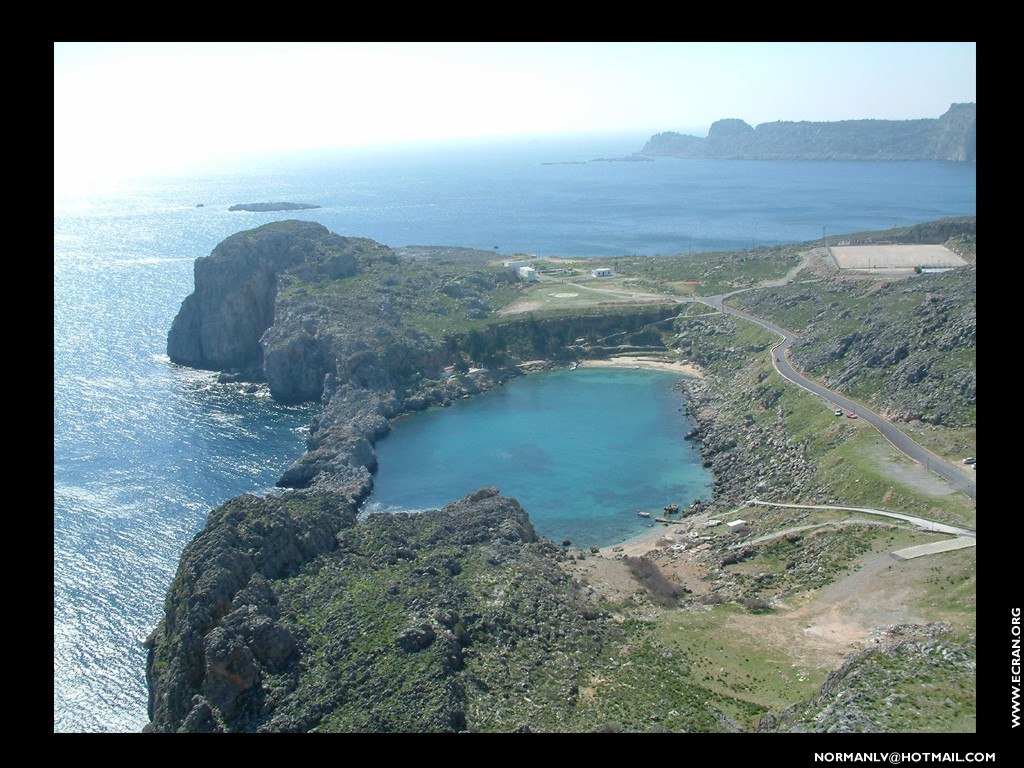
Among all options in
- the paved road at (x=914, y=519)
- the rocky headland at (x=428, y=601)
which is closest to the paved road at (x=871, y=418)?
the rocky headland at (x=428, y=601)

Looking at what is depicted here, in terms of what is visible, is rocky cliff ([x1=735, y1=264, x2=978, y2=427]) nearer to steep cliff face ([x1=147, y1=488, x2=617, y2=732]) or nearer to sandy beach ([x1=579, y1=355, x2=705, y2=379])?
sandy beach ([x1=579, y1=355, x2=705, y2=379])

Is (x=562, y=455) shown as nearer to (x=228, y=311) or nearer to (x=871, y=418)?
(x=871, y=418)

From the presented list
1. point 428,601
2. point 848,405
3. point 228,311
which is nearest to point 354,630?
point 428,601

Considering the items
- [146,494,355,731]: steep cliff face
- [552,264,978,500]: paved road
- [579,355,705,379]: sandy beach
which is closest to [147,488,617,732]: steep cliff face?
[146,494,355,731]: steep cliff face

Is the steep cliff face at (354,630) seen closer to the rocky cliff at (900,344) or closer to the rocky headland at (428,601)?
the rocky headland at (428,601)
